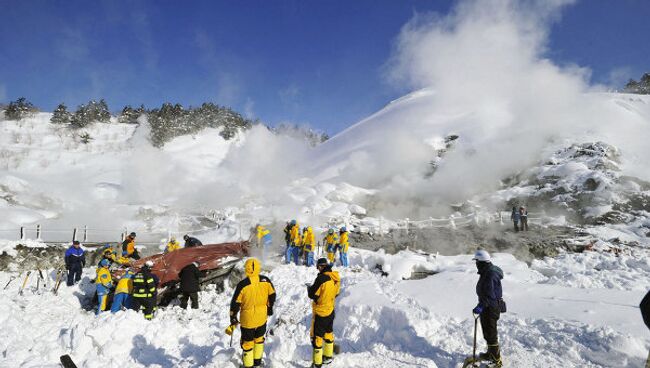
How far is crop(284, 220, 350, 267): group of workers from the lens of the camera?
1263 cm

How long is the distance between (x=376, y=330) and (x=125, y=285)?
21.1 feet

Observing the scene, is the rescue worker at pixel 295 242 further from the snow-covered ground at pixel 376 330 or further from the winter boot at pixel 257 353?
the winter boot at pixel 257 353

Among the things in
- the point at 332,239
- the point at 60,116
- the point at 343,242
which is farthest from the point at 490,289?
the point at 60,116

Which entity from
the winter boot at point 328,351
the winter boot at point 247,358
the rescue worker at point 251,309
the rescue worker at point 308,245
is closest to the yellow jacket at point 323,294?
the winter boot at point 328,351

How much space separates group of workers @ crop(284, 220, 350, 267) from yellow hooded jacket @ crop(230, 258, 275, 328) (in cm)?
760

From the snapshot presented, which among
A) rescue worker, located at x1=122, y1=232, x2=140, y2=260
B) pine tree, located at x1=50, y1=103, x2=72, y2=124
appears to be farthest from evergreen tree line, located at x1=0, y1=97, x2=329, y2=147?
rescue worker, located at x1=122, y1=232, x2=140, y2=260

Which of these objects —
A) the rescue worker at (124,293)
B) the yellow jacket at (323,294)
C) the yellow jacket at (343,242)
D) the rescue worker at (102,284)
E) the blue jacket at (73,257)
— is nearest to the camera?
the yellow jacket at (323,294)

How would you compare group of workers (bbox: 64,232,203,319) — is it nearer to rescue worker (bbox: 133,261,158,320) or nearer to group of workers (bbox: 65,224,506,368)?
rescue worker (bbox: 133,261,158,320)

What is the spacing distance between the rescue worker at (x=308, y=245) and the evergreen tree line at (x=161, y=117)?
56755mm

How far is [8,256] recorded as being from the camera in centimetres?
Result: 1332

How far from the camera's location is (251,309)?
4922mm

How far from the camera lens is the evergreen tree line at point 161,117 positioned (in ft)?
206

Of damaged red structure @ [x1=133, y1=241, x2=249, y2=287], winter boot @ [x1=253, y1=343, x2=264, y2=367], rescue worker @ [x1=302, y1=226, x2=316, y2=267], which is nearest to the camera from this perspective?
Answer: winter boot @ [x1=253, y1=343, x2=264, y2=367]

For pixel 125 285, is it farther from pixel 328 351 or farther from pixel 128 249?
pixel 328 351
